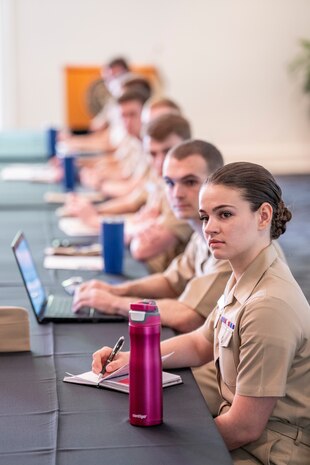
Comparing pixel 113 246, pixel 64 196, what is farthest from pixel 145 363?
pixel 64 196

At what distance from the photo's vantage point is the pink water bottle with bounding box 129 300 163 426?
1.65 m

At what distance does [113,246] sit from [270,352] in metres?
1.44

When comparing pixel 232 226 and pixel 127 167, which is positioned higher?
pixel 232 226

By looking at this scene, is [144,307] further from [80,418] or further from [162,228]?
[162,228]

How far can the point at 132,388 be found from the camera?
66.1 inches

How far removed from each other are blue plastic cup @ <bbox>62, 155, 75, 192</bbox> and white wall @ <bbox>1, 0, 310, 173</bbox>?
483 centimetres

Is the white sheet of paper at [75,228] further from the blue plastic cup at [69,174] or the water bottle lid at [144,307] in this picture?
the water bottle lid at [144,307]

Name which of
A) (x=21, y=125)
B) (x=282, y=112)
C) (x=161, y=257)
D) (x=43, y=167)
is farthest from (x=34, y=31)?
(x=161, y=257)

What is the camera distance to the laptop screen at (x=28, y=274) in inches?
95.6

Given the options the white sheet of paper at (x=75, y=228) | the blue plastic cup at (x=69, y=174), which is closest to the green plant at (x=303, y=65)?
the blue plastic cup at (x=69, y=174)

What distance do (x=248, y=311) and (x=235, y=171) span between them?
1.02 ft

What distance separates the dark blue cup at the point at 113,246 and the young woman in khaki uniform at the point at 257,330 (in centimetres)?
113

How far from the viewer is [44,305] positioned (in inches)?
103

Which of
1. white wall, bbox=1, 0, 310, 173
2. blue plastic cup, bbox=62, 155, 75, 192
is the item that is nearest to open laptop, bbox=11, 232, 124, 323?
blue plastic cup, bbox=62, 155, 75, 192
